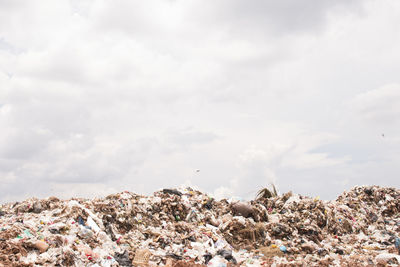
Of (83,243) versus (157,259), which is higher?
(83,243)

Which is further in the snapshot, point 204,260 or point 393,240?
point 393,240

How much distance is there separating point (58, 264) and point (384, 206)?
12.3 m

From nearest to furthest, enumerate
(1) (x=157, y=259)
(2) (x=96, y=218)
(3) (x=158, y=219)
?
(1) (x=157, y=259) < (2) (x=96, y=218) < (3) (x=158, y=219)

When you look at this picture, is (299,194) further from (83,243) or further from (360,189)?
(83,243)

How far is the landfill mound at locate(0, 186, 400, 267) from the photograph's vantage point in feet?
22.8

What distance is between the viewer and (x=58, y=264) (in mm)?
6270

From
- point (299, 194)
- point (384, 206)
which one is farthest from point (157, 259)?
point (384, 206)

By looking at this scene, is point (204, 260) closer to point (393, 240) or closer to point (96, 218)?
point (96, 218)

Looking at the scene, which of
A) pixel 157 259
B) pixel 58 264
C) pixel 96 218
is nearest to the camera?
pixel 58 264

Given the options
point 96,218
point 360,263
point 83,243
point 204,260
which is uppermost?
point 96,218

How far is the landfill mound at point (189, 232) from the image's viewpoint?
22.8ft

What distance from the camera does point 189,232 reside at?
9016mm

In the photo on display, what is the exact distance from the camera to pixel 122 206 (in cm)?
957

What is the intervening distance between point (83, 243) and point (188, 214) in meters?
3.50
